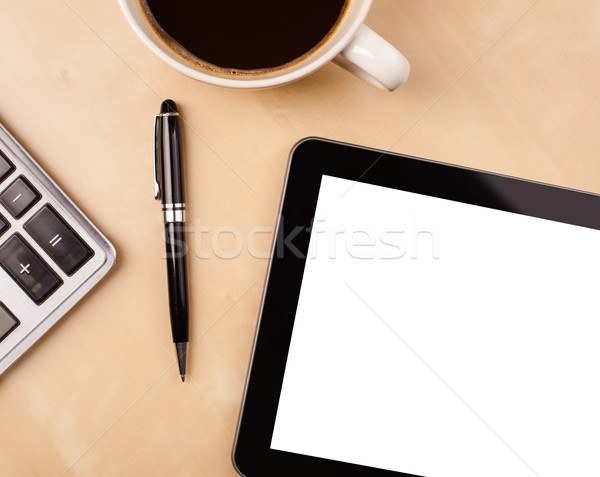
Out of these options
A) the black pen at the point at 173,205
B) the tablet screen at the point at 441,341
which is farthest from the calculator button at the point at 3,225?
the tablet screen at the point at 441,341

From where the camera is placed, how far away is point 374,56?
1.06 ft

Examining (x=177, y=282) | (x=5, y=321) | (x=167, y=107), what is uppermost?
(x=167, y=107)

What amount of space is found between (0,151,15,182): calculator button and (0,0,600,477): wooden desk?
0.03 m

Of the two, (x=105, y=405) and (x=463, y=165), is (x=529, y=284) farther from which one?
(x=105, y=405)

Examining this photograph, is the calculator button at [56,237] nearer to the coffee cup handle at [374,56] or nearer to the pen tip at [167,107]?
the pen tip at [167,107]

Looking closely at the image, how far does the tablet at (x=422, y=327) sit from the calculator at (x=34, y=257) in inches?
6.1

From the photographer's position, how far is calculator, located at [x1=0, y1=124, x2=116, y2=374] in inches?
15.1

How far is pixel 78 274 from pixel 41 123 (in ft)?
0.44

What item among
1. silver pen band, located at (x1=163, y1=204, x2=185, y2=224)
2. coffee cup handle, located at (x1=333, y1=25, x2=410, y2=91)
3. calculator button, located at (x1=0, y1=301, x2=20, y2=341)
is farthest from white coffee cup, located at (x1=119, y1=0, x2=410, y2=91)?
calculator button, located at (x1=0, y1=301, x2=20, y2=341)

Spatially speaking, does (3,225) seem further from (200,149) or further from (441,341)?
(441,341)

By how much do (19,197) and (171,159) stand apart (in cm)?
12

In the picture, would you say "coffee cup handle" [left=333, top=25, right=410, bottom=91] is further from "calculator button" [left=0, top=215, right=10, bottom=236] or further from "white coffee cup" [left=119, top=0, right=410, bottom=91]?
"calculator button" [left=0, top=215, right=10, bottom=236]

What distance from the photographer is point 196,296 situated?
420 millimetres

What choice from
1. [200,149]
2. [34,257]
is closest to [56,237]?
[34,257]
